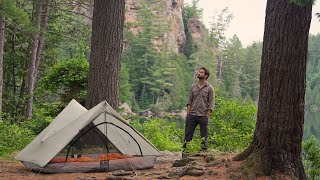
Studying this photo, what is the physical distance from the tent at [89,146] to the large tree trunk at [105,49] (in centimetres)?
83

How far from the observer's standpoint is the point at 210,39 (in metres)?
86.4

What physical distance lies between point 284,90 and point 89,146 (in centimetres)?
328

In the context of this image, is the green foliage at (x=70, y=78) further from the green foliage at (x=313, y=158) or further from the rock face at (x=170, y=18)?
the rock face at (x=170, y=18)

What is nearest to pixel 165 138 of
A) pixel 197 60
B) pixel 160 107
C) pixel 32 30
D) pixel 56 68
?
pixel 56 68

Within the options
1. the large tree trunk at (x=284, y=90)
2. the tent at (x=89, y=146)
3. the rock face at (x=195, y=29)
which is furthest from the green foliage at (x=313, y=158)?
the rock face at (x=195, y=29)

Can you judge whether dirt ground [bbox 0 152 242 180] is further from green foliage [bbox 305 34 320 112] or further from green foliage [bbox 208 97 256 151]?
green foliage [bbox 305 34 320 112]

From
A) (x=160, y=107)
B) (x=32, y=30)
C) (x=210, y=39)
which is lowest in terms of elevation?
(x=160, y=107)

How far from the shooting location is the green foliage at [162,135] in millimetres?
12648

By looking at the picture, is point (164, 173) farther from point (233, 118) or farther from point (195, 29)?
point (195, 29)

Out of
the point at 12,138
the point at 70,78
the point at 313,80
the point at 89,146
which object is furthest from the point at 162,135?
the point at 313,80

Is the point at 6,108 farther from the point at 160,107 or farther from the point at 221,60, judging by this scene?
the point at 221,60

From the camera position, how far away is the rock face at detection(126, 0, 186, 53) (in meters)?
82.2

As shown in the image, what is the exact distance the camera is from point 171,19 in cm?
9025

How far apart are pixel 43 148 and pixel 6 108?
45.6 feet
